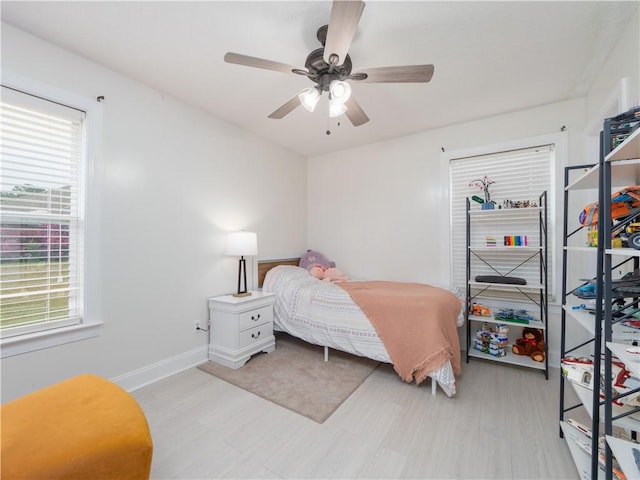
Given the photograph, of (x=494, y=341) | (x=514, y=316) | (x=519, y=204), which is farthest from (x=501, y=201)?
(x=494, y=341)

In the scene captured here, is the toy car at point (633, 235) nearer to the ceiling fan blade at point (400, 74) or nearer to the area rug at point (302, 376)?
the ceiling fan blade at point (400, 74)

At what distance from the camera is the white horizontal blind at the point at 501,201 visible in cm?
283

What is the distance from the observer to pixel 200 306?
2.80m

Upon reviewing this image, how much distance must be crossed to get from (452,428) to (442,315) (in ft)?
2.53

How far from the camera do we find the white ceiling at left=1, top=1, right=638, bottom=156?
1.61 metres

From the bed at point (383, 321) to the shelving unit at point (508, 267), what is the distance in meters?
0.51

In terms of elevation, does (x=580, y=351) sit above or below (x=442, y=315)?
below

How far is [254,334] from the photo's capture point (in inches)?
111

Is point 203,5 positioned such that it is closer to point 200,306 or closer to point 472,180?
point 200,306

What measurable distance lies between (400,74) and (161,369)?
297 cm

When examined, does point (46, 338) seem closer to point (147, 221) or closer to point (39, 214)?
point (39, 214)

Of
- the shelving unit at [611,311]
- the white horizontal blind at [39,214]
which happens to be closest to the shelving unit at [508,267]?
the shelving unit at [611,311]

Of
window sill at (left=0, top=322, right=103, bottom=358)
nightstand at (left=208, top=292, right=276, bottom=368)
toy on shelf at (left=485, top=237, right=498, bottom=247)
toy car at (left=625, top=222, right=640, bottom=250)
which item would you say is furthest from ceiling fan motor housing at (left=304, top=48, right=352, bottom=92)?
window sill at (left=0, top=322, right=103, bottom=358)

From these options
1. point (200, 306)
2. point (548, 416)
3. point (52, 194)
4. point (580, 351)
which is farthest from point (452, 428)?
point (52, 194)
